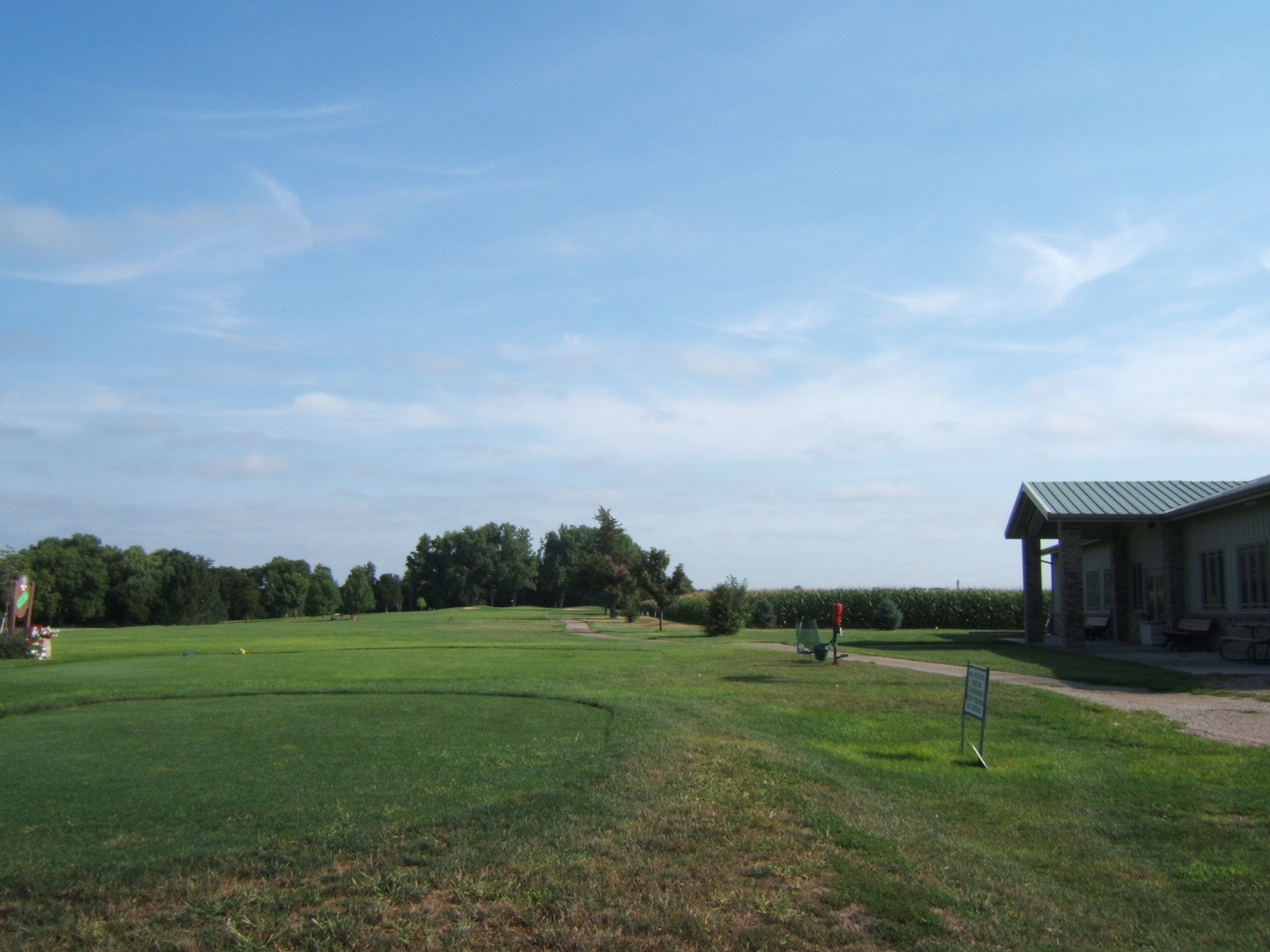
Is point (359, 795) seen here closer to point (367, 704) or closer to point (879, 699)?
point (367, 704)

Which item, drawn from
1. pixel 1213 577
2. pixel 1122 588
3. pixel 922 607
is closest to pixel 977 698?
pixel 1213 577

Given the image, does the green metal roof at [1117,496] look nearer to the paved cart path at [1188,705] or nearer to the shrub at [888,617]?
the paved cart path at [1188,705]

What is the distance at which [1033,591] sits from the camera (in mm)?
33125

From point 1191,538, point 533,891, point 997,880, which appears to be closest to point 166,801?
point 533,891

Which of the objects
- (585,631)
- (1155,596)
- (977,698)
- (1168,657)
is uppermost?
(1155,596)

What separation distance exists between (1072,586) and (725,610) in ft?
47.2

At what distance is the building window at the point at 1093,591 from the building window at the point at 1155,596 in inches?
214

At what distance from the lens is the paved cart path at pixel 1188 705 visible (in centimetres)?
1189

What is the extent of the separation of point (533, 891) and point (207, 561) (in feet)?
367

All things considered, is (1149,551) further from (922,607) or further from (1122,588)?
(922,607)

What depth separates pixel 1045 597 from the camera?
2076 inches

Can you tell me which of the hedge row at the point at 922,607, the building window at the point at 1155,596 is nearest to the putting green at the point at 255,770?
the building window at the point at 1155,596

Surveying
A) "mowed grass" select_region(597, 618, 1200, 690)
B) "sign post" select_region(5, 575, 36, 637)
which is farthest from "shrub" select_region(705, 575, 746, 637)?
"sign post" select_region(5, 575, 36, 637)

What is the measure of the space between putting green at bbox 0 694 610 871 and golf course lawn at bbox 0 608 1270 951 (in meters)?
0.04
